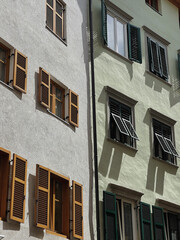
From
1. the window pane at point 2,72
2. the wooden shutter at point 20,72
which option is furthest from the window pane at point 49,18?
the window pane at point 2,72

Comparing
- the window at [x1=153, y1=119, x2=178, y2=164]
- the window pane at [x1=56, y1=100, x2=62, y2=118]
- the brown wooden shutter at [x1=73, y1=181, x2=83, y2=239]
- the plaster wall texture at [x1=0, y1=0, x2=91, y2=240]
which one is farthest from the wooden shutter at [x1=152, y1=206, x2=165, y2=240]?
the window pane at [x1=56, y1=100, x2=62, y2=118]

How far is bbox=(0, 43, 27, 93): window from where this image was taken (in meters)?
13.3

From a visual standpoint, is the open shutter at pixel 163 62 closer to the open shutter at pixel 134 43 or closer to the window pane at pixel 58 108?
the open shutter at pixel 134 43

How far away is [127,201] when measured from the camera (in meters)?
16.6

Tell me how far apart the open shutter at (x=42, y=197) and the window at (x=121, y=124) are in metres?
4.45

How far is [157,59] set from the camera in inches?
819

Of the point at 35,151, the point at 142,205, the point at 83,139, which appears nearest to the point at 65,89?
the point at 83,139

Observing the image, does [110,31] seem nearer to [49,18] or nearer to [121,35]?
[121,35]

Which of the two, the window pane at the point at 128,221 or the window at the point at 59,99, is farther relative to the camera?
the window pane at the point at 128,221

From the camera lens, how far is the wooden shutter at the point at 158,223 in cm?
1692

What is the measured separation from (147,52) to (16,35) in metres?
7.72

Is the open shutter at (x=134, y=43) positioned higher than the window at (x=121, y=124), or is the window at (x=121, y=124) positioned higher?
the open shutter at (x=134, y=43)

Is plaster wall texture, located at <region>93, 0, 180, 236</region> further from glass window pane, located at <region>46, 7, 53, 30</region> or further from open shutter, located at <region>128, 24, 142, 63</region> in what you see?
glass window pane, located at <region>46, 7, 53, 30</region>

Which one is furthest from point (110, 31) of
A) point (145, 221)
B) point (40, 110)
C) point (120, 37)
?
point (145, 221)
